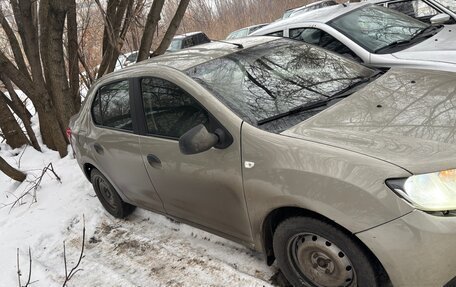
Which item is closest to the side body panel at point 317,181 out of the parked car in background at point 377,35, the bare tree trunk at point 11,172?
the parked car in background at point 377,35

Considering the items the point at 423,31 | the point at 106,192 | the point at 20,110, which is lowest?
the point at 106,192

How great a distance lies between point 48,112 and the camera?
6391 mm

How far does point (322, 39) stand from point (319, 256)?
12.0ft

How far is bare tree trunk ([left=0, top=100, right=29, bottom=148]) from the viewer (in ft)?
22.0

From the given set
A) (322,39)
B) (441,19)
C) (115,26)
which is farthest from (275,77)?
(115,26)

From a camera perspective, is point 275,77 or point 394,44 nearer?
point 275,77

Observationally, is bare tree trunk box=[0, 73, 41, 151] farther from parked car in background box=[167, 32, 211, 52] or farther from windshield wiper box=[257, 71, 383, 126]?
parked car in background box=[167, 32, 211, 52]

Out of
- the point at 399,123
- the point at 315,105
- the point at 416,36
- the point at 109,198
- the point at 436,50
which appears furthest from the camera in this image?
the point at 416,36

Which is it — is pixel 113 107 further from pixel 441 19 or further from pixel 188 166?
pixel 441 19

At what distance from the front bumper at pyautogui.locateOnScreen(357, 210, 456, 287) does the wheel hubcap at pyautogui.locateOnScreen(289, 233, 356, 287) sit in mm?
270

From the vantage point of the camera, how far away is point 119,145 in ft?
11.5

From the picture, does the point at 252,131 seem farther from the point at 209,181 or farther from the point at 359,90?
the point at 359,90

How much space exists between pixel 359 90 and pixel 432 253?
1.30 m

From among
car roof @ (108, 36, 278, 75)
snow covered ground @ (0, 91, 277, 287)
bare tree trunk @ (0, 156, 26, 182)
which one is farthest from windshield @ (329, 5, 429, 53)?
bare tree trunk @ (0, 156, 26, 182)
